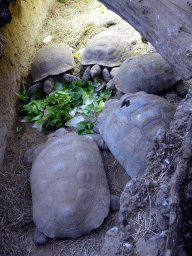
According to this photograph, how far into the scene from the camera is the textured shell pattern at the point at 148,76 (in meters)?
3.74

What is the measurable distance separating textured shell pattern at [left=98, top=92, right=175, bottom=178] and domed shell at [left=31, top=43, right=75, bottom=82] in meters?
1.97

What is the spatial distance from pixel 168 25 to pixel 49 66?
2929 millimetres

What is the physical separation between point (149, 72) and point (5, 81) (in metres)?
2.35

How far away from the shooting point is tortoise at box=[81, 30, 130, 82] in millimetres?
4566

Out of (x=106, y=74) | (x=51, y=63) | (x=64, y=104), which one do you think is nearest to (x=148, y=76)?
(x=106, y=74)

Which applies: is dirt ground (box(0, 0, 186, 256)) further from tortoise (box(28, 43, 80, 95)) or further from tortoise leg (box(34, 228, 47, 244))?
tortoise (box(28, 43, 80, 95))

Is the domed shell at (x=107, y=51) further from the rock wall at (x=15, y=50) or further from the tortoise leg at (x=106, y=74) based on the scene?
the rock wall at (x=15, y=50)

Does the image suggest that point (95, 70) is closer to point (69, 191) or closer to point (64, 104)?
point (64, 104)

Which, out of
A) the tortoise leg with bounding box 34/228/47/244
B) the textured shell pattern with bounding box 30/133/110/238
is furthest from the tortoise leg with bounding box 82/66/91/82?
the tortoise leg with bounding box 34/228/47/244

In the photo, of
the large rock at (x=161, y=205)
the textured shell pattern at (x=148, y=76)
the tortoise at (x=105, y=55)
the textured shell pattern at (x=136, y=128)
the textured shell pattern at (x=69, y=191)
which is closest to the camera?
the large rock at (x=161, y=205)

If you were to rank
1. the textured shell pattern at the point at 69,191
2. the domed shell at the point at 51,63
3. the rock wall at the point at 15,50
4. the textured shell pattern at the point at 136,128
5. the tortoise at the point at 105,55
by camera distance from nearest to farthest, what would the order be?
the textured shell pattern at the point at 69,191
the textured shell pattern at the point at 136,128
the rock wall at the point at 15,50
the tortoise at the point at 105,55
the domed shell at the point at 51,63

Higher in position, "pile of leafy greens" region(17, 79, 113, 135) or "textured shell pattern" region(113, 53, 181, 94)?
"textured shell pattern" region(113, 53, 181, 94)

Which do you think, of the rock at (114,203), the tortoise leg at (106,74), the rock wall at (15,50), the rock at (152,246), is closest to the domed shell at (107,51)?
the tortoise leg at (106,74)

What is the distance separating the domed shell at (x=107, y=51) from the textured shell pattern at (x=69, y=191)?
2.14m
